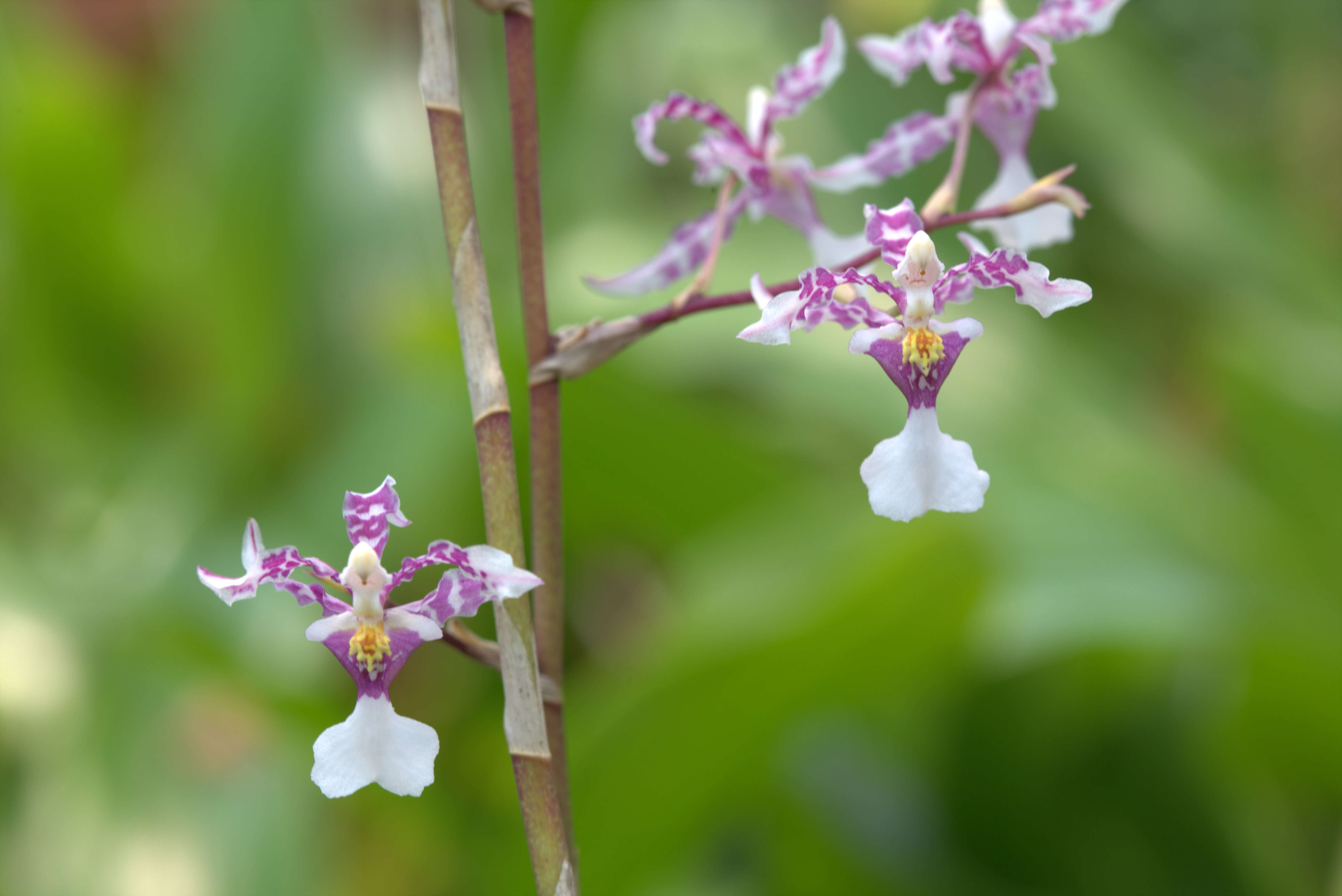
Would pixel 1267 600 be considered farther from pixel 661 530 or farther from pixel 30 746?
pixel 30 746

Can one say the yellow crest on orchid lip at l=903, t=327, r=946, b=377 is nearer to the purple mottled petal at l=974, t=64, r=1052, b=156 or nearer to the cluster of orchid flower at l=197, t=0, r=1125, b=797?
the cluster of orchid flower at l=197, t=0, r=1125, b=797

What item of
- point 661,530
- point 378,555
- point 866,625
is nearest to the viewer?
point 378,555

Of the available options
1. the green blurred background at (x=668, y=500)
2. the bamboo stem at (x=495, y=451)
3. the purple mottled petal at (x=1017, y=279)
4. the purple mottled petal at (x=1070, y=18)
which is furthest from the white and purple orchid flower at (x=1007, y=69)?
the green blurred background at (x=668, y=500)

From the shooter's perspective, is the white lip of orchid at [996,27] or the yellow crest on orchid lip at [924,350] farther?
the white lip of orchid at [996,27]

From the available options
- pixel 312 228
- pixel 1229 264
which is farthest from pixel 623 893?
pixel 1229 264

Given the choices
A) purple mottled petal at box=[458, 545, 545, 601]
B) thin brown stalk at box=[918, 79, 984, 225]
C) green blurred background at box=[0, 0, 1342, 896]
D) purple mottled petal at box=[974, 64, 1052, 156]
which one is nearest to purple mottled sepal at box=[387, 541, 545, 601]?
purple mottled petal at box=[458, 545, 545, 601]

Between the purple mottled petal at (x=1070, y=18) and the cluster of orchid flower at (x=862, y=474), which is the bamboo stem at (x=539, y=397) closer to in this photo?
the cluster of orchid flower at (x=862, y=474)
